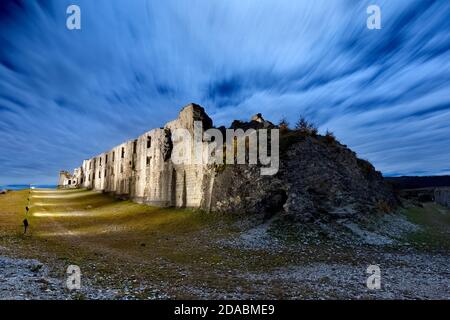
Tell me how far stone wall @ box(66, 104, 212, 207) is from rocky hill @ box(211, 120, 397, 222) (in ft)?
13.7

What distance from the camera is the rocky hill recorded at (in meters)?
21.0

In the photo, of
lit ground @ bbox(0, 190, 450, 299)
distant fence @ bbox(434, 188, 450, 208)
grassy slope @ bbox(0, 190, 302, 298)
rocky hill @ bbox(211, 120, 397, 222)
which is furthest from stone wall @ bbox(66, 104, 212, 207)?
distant fence @ bbox(434, 188, 450, 208)

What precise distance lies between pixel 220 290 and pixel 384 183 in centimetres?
2904

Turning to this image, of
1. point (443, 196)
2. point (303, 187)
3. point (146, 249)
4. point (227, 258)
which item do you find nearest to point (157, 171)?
point (303, 187)

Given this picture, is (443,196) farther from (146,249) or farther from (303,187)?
(146,249)

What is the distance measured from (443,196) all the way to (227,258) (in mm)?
48223

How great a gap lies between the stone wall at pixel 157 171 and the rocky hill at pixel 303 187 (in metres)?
4.16

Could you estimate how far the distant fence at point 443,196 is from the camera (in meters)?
46.3

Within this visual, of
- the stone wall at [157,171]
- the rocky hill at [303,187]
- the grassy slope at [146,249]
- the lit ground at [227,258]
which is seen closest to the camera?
the lit ground at [227,258]

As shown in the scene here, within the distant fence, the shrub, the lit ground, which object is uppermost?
the shrub

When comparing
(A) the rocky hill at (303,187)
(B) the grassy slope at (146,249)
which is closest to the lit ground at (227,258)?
(B) the grassy slope at (146,249)

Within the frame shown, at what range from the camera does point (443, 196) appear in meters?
48.6

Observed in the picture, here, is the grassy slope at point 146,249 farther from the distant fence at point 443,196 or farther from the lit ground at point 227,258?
the distant fence at point 443,196

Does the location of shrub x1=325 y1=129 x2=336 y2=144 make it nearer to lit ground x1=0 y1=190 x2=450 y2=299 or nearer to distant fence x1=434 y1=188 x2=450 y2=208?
lit ground x1=0 y1=190 x2=450 y2=299
